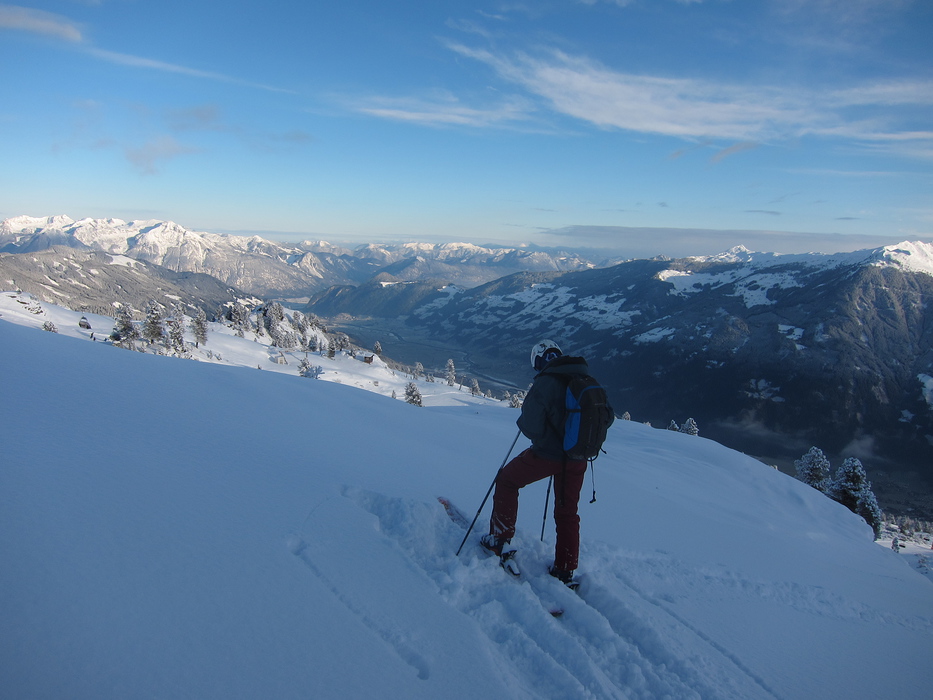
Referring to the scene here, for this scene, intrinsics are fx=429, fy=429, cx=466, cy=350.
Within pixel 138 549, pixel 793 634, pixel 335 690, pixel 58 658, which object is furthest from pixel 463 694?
pixel 793 634

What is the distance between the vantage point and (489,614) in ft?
13.2

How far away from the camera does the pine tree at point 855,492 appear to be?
3478 centimetres

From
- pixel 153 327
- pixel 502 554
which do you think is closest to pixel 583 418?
pixel 502 554

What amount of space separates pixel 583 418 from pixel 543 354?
117 cm

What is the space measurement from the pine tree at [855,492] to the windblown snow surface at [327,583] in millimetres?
36376

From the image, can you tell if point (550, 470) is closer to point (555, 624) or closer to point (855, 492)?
point (555, 624)

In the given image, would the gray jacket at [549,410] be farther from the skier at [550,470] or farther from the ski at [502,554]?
the ski at [502,554]

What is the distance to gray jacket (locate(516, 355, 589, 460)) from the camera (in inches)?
193

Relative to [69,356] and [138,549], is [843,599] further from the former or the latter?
[69,356]

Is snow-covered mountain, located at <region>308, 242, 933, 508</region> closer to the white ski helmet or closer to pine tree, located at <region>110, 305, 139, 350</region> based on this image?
pine tree, located at <region>110, 305, 139, 350</region>

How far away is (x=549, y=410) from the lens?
4902 mm

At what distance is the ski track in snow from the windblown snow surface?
0.02 meters

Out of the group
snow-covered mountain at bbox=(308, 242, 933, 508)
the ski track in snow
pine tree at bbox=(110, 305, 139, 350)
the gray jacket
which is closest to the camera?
the ski track in snow

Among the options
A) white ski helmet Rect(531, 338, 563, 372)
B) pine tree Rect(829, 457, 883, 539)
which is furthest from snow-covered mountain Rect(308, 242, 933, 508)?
white ski helmet Rect(531, 338, 563, 372)
